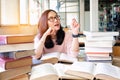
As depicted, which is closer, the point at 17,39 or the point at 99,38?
the point at 17,39

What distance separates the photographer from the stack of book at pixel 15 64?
2.92 ft

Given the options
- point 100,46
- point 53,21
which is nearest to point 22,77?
point 100,46

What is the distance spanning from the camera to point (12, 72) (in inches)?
35.6

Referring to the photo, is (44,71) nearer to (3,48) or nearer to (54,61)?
(3,48)

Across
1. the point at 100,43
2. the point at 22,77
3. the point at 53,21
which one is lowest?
the point at 22,77

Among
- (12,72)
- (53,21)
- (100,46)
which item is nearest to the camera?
(12,72)

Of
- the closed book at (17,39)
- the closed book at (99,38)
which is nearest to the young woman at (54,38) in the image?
the closed book at (99,38)

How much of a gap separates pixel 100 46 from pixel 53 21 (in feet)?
1.66

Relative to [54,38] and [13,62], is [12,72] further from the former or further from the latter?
[54,38]

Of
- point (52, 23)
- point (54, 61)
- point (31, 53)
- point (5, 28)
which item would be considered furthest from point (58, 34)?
point (5, 28)

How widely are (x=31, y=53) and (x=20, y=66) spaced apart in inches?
3.2

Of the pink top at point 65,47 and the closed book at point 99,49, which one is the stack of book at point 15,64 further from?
the pink top at point 65,47

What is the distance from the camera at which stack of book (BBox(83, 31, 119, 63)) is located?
1540 mm

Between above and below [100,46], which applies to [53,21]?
above
